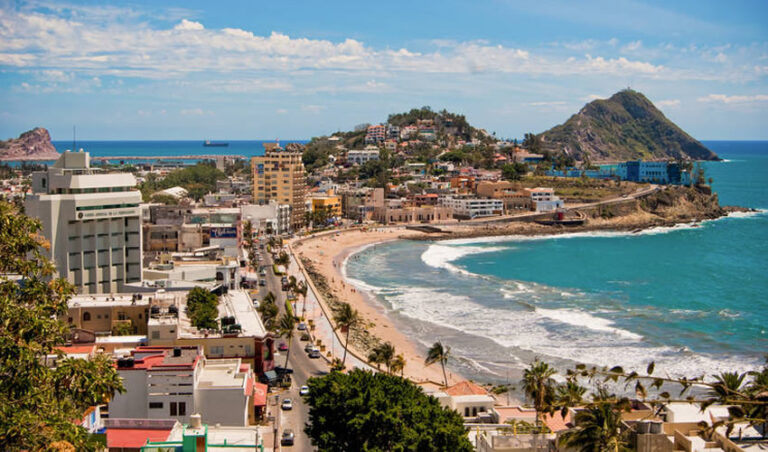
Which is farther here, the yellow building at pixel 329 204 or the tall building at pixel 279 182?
the yellow building at pixel 329 204

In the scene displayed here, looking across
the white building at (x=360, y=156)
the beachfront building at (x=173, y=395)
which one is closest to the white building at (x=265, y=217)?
the beachfront building at (x=173, y=395)

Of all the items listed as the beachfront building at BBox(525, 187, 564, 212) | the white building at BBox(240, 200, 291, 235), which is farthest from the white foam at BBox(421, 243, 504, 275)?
the beachfront building at BBox(525, 187, 564, 212)

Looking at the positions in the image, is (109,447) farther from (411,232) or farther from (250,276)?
(411,232)

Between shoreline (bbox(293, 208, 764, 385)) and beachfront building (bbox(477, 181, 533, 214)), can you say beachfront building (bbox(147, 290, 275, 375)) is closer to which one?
shoreline (bbox(293, 208, 764, 385))

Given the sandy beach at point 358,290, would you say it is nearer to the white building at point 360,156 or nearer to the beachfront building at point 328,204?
the beachfront building at point 328,204

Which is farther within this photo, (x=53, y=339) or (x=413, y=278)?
(x=413, y=278)

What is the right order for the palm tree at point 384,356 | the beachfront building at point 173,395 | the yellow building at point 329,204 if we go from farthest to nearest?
1. the yellow building at point 329,204
2. the palm tree at point 384,356
3. the beachfront building at point 173,395

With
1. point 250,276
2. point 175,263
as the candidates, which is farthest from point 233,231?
point 175,263

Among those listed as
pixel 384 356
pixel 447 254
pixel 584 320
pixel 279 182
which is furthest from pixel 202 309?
pixel 279 182
